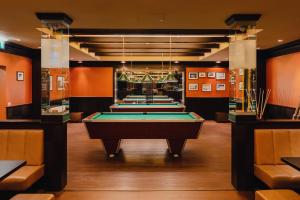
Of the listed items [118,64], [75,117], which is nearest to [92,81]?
[118,64]

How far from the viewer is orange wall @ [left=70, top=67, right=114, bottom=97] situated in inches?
556

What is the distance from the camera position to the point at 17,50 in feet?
31.1

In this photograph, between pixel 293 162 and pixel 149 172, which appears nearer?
pixel 293 162

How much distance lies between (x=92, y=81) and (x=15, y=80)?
4899 millimetres

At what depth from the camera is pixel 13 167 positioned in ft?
10.4

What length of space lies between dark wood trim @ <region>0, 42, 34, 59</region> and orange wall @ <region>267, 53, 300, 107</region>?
8.00 meters

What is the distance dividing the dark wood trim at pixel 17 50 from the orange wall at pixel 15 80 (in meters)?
0.10

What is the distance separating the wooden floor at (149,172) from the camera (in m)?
4.79

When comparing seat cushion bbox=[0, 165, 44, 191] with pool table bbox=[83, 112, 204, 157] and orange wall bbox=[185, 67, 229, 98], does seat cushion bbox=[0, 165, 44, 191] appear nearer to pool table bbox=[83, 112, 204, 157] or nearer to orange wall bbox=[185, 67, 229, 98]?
pool table bbox=[83, 112, 204, 157]

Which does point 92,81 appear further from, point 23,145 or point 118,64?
point 23,145

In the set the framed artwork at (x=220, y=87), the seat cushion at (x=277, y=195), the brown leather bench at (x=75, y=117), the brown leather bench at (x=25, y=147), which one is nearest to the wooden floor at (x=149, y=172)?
the brown leather bench at (x=25, y=147)

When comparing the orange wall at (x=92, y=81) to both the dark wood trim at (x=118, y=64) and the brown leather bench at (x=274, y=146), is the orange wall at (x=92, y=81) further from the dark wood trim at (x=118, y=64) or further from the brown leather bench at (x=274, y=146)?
the brown leather bench at (x=274, y=146)

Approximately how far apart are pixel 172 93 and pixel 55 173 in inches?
428

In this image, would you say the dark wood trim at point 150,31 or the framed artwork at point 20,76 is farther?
the framed artwork at point 20,76
